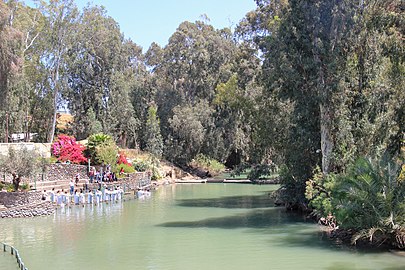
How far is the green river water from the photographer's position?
47.9ft

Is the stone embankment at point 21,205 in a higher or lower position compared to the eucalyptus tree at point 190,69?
lower

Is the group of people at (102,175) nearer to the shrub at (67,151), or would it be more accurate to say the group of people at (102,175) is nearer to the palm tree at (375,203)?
the shrub at (67,151)

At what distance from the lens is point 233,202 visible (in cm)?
3145

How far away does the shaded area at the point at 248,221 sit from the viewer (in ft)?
71.7

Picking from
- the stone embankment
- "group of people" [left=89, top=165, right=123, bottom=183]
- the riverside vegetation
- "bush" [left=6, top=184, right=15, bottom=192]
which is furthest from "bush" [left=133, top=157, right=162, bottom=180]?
the stone embankment

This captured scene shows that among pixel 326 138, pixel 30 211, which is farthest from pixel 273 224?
pixel 30 211

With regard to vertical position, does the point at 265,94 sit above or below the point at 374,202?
above

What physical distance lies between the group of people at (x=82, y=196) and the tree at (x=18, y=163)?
1.67m

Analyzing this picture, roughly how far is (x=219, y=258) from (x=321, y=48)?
Result: 10661mm

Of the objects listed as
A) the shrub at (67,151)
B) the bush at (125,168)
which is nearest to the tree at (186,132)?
the bush at (125,168)

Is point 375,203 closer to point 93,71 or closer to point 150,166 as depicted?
point 150,166

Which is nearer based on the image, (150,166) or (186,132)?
(150,166)

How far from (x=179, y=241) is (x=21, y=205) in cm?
1078

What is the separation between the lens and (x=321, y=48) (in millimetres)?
21328
